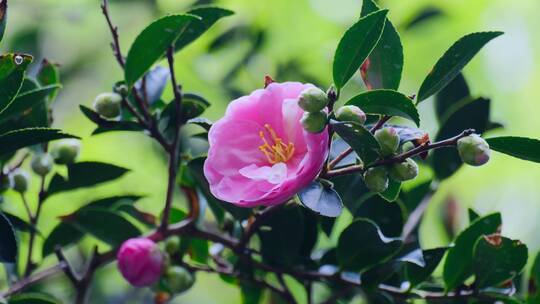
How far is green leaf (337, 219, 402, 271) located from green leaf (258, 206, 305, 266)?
53mm

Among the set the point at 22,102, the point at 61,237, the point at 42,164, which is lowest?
the point at 61,237

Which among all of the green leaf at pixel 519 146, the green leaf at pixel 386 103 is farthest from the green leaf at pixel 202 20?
the green leaf at pixel 519 146

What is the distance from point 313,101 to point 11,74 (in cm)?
29

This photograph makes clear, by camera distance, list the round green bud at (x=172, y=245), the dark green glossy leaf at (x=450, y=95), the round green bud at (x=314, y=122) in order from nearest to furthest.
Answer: the round green bud at (x=314, y=122) → the round green bud at (x=172, y=245) → the dark green glossy leaf at (x=450, y=95)

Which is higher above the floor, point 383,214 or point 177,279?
Answer: point 383,214

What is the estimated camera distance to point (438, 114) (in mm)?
1064

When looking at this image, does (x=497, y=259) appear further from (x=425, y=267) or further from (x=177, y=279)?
(x=177, y=279)

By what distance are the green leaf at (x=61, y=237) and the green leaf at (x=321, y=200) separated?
1.39 ft

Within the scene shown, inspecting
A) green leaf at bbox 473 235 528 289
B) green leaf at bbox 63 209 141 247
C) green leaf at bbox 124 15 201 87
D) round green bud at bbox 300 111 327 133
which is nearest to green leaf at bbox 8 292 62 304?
green leaf at bbox 63 209 141 247

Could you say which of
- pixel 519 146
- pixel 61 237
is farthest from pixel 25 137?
Result: pixel 519 146

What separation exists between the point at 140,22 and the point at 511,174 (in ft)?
4.15

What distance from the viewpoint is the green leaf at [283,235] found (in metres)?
0.87

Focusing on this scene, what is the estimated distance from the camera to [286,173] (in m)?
0.67

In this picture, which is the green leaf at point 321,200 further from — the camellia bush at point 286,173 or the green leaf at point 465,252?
the green leaf at point 465,252
